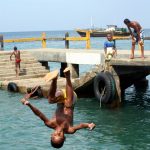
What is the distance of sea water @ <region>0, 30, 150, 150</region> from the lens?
15.2 m

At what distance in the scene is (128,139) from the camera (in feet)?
52.1

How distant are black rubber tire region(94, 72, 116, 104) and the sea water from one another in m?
0.49

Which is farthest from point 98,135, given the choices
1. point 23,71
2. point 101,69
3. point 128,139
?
point 23,71

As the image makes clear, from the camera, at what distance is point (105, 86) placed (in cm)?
2097

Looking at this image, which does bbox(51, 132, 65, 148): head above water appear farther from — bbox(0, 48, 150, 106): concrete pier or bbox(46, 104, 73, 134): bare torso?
bbox(0, 48, 150, 106): concrete pier

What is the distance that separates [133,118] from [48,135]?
4338 mm

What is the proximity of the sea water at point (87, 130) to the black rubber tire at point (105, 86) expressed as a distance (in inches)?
19.1

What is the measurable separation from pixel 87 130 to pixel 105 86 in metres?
4.27

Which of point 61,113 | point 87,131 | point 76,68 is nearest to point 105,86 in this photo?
point 87,131

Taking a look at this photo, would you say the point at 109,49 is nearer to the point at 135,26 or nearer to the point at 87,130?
the point at 135,26

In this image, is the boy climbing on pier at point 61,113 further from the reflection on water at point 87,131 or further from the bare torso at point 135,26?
the bare torso at point 135,26

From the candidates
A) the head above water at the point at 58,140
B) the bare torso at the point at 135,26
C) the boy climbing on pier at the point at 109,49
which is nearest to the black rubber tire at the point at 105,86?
the boy climbing on pier at the point at 109,49

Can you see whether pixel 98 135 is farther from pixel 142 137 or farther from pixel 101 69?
pixel 101 69

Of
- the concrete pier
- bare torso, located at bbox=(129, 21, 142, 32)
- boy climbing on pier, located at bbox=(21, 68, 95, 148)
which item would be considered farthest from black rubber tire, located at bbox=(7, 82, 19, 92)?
boy climbing on pier, located at bbox=(21, 68, 95, 148)
